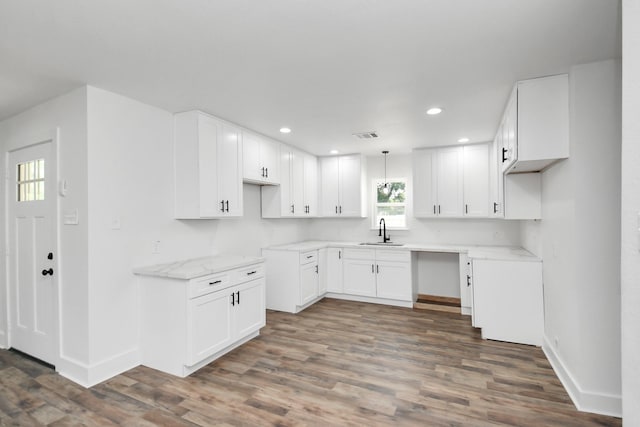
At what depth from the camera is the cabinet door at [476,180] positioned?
473 centimetres

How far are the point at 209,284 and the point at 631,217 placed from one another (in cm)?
289

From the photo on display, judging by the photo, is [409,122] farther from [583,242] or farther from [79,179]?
[79,179]

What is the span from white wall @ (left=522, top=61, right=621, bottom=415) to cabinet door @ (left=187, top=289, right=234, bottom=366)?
9.61ft

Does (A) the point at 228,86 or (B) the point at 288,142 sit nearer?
(A) the point at 228,86

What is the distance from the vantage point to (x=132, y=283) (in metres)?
2.95

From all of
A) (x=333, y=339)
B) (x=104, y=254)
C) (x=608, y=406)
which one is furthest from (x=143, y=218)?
(x=608, y=406)

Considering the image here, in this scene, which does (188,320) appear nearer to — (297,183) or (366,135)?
(297,183)

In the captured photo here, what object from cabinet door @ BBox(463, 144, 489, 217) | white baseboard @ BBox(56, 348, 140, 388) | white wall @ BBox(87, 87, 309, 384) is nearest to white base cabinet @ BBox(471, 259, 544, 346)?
cabinet door @ BBox(463, 144, 489, 217)

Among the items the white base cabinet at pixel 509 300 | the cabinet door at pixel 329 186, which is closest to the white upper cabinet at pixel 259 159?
the cabinet door at pixel 329 186

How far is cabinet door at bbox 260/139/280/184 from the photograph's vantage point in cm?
429

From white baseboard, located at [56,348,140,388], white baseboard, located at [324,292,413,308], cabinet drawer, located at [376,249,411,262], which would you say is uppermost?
cabinet drawer, located at [376,249,411,262]

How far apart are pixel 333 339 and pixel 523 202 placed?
99.8 inches

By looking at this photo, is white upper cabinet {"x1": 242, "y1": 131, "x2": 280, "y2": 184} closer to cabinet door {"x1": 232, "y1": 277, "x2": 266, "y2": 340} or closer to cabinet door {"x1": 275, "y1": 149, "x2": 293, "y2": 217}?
cabinet door {"x1": 275, "y1": 149, "x2": 293, "y2": 217}

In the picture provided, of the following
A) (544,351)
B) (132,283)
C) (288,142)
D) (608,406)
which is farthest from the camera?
(288,142)
